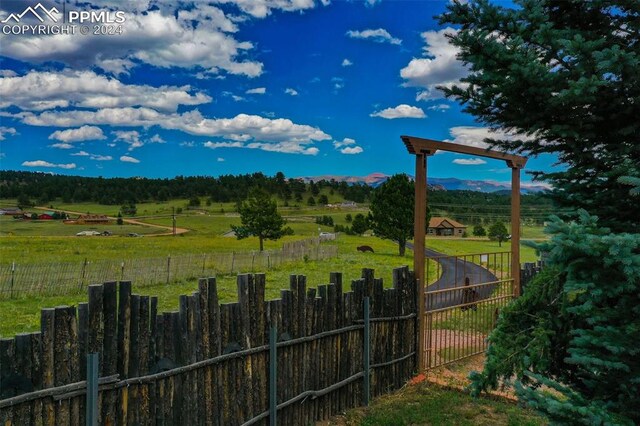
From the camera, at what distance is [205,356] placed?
4273 mm

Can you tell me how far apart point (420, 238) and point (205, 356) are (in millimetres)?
4030

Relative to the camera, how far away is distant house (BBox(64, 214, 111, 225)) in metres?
80.3

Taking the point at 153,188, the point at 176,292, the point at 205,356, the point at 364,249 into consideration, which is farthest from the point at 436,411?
the point at 153,188

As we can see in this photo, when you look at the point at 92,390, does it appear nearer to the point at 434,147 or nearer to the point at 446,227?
the point at 434,147

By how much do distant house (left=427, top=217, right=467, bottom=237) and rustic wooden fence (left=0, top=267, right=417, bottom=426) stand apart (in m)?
3.81

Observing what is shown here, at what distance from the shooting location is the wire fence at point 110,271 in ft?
61.6

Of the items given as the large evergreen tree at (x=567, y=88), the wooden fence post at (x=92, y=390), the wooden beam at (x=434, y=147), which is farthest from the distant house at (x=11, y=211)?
the large evergreen tree at (x=567, y=88)

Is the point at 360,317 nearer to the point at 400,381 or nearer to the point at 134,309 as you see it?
the point at 400,381

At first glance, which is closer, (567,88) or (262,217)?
(567,88)

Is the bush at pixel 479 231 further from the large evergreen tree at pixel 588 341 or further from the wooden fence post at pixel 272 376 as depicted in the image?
the large evergreen tree at pixel 588 341

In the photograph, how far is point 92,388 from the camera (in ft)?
11.0

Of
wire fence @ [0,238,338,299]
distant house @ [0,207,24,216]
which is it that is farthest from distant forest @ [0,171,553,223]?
wire fence @ [0,238,338,299]

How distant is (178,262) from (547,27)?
2230 centimetres

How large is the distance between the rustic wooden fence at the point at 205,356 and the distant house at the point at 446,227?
3807 millimetres
